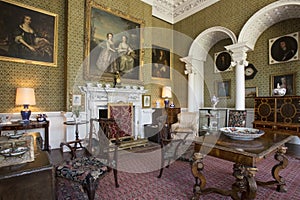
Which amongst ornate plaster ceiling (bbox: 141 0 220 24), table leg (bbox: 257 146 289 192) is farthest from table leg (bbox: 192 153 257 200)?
ornate plaster ceiling (bbox: 141 0 220 24)

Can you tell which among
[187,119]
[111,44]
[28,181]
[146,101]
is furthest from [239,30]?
[28,181]

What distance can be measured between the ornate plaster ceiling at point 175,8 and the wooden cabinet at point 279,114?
13.9 ft

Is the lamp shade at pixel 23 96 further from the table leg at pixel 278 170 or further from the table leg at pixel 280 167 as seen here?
the table leg at pixel 280 167

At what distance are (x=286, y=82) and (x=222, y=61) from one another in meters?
2.25

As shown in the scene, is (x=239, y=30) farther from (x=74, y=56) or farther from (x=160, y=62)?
(x=74, y=56)

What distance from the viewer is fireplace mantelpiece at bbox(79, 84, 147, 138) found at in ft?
16.6

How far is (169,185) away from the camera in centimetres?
271

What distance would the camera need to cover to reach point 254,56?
596 cm

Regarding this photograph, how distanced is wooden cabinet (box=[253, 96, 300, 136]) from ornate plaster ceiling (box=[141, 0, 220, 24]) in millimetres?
4243

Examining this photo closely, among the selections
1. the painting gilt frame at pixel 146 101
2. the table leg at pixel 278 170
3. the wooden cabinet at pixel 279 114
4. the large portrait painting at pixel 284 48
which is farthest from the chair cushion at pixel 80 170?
the large portrait painting at pixel 284 48

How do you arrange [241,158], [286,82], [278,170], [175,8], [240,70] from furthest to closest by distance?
[175,8] → [240,70] → [286,82] → [278,170] → [241,158]

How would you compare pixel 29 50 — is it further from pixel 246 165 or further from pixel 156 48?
pixel 246 165

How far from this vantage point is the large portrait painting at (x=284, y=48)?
511 centimetres

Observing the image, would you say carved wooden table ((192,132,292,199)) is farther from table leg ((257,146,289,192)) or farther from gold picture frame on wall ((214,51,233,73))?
gold picture frame on wall ((214,51,233,73))
